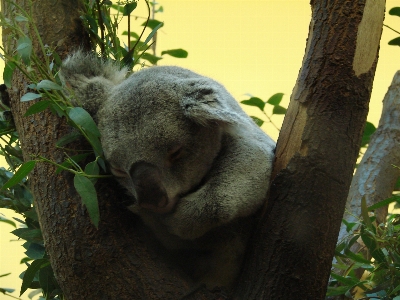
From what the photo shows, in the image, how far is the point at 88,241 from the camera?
179cm

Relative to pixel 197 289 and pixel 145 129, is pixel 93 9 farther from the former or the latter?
pixel 197 289

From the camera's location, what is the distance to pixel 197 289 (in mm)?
1770

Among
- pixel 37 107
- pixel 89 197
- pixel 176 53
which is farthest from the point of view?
pixel 176 53

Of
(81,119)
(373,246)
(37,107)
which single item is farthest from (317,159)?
(37,107)

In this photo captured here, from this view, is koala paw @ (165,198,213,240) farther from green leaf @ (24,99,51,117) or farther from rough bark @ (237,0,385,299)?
→ green leaf @ (24,99,51,117)

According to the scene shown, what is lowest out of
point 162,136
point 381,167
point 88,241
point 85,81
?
point 88,241

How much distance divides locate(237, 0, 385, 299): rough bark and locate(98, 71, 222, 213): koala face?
34cm

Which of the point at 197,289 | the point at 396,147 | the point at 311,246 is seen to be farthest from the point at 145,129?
the point at 396,147

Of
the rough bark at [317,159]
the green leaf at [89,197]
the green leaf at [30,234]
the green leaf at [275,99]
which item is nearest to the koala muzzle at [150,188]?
the green leaf at [89,197]

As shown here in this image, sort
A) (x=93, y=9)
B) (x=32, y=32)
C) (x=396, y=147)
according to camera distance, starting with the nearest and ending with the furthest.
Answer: (x=32, y=32) < (x=93, y=9) < (x=396, y=147)

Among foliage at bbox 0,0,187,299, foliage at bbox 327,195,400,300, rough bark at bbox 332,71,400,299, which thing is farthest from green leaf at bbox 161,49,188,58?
rough bark at bbox 332,71,400,299

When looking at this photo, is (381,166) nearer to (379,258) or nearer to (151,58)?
(379,258)

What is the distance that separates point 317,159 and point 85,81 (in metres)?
1.03

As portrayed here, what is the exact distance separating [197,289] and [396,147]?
7.09ft
